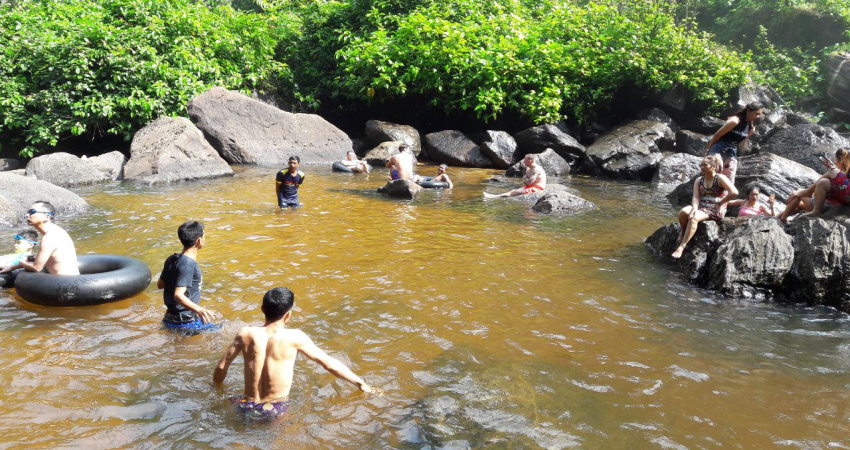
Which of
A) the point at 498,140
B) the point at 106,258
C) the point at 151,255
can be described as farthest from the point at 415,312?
the point at 498,140

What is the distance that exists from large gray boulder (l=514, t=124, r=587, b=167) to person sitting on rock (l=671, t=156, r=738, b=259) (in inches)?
389

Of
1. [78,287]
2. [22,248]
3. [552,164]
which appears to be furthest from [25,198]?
[552,164]

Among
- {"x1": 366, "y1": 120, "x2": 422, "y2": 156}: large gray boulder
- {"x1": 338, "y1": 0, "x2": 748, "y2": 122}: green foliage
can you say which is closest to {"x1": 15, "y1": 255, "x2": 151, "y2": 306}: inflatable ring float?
{"x1": 366, "y1": 120, "x2": 422, "y2": 156}: large gray boulder

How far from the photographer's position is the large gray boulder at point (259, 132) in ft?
53.7

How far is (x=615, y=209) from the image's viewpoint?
11.4m

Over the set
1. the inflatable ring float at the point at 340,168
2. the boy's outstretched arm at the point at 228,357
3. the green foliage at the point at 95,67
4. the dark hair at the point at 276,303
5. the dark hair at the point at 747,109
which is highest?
the green foliage at the point at 95,67

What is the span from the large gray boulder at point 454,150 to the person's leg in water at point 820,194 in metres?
11.3

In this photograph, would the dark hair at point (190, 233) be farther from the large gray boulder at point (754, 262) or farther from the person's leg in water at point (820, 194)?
the person's leg in water at point (820, 194)

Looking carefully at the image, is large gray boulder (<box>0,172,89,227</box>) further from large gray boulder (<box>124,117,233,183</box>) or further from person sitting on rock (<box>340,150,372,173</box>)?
person sitting on rock (<box>340,150,372,173</box>)

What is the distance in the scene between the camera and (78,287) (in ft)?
Answer: 16.8

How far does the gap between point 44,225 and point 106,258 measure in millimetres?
672

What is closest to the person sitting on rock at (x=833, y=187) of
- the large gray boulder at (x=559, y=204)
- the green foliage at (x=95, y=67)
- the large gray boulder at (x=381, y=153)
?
the large gray boulder at (x=559, y=204)

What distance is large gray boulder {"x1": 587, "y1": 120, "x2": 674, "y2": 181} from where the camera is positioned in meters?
16.1

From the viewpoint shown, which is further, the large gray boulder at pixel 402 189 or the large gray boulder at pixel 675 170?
the large gray boulder at pixel 675 170
